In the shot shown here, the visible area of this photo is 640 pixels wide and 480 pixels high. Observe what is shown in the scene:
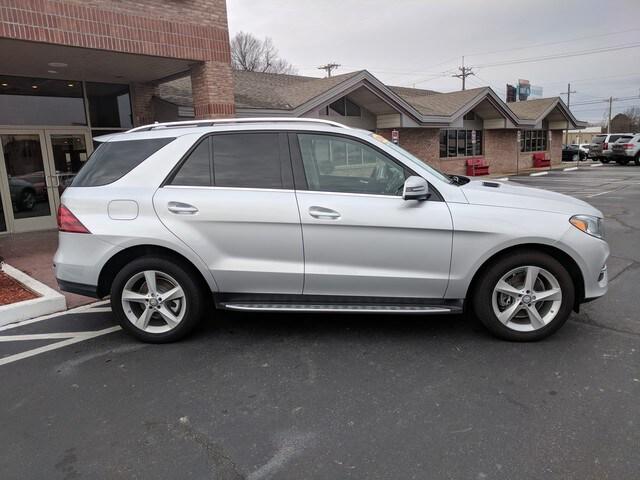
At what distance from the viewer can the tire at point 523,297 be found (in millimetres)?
3914

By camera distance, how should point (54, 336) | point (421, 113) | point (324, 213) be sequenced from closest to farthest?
1. point (324, 213)
2. point (54, 336)
3. point (421, 113)

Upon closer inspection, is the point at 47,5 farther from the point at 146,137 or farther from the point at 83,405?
the point at 83,405

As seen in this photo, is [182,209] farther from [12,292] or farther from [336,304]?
[12,292]

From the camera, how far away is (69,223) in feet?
13.6

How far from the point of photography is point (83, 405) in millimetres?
3320

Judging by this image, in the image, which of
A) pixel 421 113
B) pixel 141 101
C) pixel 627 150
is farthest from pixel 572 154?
pixel 141 101

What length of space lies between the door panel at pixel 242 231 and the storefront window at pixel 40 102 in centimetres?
844

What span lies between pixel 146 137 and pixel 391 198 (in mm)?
2227

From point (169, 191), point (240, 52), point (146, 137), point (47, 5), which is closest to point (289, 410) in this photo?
point (169, 191)

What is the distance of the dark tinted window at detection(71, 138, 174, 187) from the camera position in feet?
13.8

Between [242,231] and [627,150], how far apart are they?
34.1 m

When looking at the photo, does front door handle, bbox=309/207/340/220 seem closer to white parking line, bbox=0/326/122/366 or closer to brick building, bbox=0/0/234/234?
white parking line, bbox=0/326/122/366

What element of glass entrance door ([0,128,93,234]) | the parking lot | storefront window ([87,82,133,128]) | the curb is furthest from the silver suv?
storefront window ([87,82,133,128])

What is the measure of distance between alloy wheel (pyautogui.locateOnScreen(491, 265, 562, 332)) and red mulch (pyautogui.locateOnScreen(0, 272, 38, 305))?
4938 millimetres
